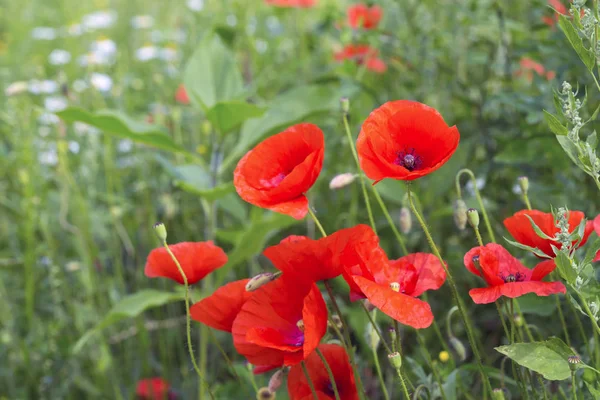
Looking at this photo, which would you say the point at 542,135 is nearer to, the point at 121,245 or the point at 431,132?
the point at 431,132

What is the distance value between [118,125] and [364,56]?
114 centimetres

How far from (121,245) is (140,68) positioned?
5.57 ft

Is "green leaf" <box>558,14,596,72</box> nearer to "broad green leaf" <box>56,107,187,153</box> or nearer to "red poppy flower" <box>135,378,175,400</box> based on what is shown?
"broad green leaf" <box>56,107,187,153</box>

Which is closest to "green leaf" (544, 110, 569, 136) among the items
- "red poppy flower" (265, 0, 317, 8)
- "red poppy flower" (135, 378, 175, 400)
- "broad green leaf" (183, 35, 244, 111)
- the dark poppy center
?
the dark poppy center

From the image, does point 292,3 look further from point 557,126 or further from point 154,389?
point 557,126

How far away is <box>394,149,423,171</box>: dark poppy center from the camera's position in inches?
36.6

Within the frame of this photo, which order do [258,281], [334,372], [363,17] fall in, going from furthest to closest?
1. [363,17]
2. [334,372]
3. [258,281]

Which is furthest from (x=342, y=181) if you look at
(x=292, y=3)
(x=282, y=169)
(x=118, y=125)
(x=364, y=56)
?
(x=292, y=3)

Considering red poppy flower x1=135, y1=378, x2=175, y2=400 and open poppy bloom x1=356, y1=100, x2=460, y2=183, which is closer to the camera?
open poppy bloom x1=356, y1=100, x2=460, y2=183

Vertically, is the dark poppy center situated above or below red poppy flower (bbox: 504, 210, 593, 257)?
above

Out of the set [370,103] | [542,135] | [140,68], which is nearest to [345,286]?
[542,135]

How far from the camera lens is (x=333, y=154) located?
81.4 inches

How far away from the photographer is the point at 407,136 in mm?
922

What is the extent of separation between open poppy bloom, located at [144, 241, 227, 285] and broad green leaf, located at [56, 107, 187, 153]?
19.9 inches
